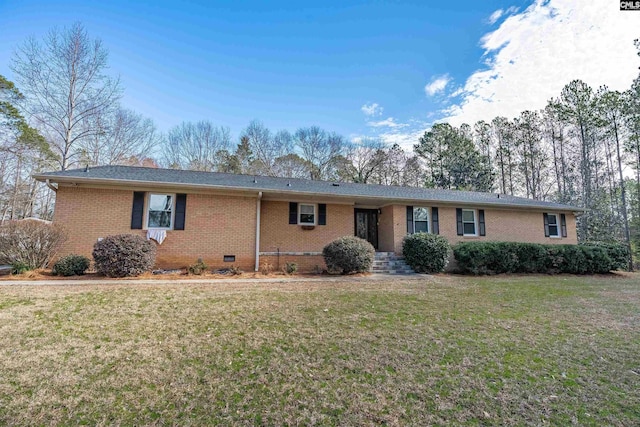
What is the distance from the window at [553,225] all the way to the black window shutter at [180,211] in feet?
54.9

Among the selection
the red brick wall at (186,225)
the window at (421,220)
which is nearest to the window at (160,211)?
the red brick wall at (186,225)

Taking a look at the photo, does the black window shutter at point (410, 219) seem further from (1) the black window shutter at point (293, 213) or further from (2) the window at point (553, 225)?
(2) the window at point (553, 225)

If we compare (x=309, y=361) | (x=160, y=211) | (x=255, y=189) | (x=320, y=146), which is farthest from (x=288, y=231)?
(x=320, y=146)

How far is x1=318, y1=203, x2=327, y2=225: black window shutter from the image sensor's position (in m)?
12.1

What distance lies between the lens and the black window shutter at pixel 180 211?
9953 millimetres

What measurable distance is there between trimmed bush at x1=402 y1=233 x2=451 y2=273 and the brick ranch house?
1.12 m

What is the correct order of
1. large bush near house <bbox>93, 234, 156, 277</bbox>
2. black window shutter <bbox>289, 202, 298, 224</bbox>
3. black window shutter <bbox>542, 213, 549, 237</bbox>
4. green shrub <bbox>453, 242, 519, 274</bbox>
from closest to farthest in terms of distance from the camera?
large bush near house <bbox>93, 234, 156, 277</bbox>
green shrub <bbox>453, 242, 519, 274</bbox>
black window shutter <bbox>289, 202, 298, 224</bbox>
black window shutter <bbox>542, 213, 549, 237</bbox>

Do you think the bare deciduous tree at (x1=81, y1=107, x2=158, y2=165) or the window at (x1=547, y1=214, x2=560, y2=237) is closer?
the window at (x1=547, y1=214, x2=560, y2=237)

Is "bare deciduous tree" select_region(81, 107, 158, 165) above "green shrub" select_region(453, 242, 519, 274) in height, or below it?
above

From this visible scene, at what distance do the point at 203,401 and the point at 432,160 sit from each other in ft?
98.9

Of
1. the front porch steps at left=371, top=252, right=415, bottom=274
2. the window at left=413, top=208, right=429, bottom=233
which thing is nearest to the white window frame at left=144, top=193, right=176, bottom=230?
the front porch steps at left=371, top=252, right=415, bottom=274

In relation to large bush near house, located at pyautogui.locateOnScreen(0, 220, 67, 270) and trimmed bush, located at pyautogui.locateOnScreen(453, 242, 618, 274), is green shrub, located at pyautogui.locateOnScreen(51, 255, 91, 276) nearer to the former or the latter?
large bush near house, located at pyautogui.locateOnScreen(0, 220, 67, 270)

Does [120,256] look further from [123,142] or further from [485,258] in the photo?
[123,142]

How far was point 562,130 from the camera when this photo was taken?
73.2ft
